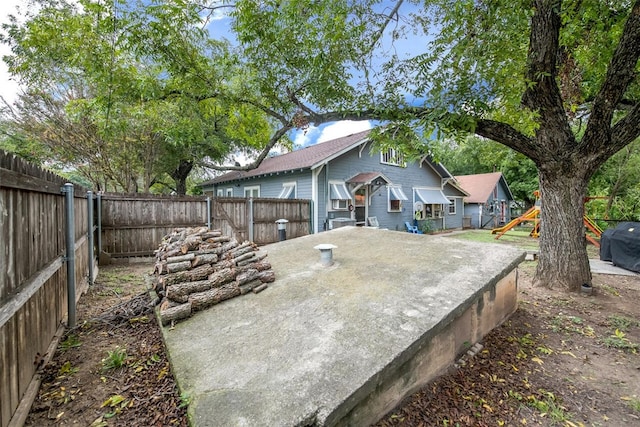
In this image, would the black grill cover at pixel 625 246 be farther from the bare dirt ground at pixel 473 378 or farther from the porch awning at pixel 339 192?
the porch awning at pixel 339 192

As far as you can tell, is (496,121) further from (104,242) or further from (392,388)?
(104,242)

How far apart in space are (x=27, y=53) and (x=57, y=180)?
9.13 metres

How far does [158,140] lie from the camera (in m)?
11.6

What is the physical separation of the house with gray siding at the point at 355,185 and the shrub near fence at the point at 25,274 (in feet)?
26.0

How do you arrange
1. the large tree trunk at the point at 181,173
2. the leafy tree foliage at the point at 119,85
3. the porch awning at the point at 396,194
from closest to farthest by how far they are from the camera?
the leafy tree foliage at the point at 119,85
the porch awning at the point at 396,194
the large tree trunk at the point at 181,173

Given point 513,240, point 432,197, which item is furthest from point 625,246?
point 432,197

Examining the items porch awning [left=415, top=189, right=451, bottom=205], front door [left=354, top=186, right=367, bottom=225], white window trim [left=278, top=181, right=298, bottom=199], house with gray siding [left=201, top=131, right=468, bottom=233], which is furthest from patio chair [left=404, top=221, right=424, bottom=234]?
white window trim [left=278, top=181, right=298, bottom=199]

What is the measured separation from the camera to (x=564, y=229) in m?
4.67

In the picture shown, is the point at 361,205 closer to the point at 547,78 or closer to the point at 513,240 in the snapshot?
the point at 513,240

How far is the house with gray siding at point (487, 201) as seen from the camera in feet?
65.0

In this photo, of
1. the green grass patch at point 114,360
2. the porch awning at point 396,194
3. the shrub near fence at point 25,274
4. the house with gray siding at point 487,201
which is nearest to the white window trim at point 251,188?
the porch awning at point 396,194

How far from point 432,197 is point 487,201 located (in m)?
7.36

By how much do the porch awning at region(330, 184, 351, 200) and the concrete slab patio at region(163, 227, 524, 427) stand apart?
7193mm

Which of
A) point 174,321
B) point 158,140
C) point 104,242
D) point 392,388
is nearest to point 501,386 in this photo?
point 392,388
